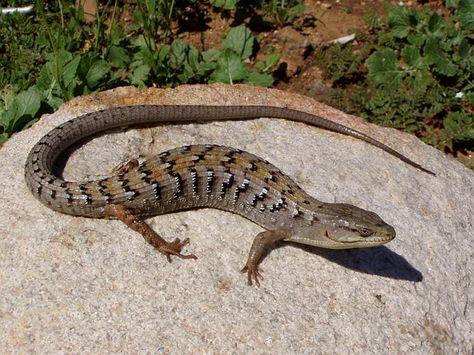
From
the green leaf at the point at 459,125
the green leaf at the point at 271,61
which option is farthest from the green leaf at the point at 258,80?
the green leaf at the point at 459,125

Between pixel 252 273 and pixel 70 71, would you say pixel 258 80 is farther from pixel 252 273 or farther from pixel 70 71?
pixel 252 273

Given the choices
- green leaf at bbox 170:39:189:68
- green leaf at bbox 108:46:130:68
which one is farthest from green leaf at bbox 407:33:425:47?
green leaf at bbox 108:46:130:68

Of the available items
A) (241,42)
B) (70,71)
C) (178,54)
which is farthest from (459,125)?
(70,71)

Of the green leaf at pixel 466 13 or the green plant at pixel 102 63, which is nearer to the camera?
the green plant at pixel 102 63

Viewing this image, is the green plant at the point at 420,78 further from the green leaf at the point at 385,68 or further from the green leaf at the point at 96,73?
the green leaf at the point at 96,73

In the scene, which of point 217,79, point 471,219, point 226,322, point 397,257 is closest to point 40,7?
point 217,79

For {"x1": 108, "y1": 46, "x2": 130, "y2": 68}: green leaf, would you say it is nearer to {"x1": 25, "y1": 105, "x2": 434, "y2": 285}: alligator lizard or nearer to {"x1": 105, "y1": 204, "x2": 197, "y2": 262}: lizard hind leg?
{"x1": 25, "y1": 105, "x2": 434, "y2": 285}: alligator lizard
